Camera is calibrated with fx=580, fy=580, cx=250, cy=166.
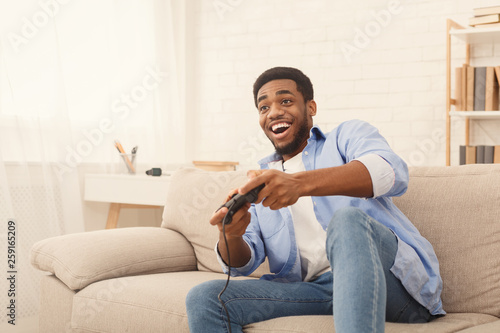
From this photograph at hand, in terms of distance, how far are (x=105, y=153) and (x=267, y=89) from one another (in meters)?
1.74

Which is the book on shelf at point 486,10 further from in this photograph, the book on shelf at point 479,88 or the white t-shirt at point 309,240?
the white t-shirt at point 309,240

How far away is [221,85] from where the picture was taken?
13.1 feet

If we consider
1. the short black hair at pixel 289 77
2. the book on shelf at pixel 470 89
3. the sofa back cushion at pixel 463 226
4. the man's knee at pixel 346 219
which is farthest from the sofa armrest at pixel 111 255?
the book on shelf at pixel 470 89

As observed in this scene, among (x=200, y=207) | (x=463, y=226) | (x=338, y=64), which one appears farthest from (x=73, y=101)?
(x=463, y=226)

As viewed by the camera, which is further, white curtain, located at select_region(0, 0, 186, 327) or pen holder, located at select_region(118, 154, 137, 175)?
pen holder, located at select_region(118, 154, 137, 175)

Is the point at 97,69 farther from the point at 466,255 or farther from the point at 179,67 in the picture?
the point at 466,255

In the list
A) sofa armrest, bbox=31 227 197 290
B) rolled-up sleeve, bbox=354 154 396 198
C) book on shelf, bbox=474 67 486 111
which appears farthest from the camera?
book on shelf, bbox=474 67 486 111

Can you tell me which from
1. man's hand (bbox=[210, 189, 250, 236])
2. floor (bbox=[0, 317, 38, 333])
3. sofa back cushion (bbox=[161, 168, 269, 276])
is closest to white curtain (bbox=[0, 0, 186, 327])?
floor (bbox=[0, 317, 38, 333])

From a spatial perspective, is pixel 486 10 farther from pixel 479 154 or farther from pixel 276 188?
pixel 276 188

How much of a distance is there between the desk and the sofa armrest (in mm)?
773

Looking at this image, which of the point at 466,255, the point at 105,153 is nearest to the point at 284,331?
the point at 466,255

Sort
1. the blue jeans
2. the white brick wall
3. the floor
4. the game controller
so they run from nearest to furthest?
the blue jeans, the game controller, the floor, the white brick wall

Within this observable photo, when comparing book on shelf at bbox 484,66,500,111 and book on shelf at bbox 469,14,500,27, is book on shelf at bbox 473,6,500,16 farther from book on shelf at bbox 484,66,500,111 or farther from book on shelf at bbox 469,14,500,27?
book on shelf at bbox 484,66,500,111

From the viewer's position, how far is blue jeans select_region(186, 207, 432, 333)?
1097mm
